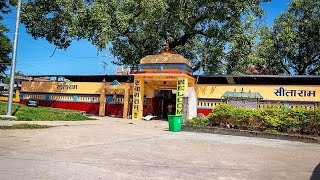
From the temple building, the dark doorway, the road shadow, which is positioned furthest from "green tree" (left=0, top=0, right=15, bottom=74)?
the road shadow

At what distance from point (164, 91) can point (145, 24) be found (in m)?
5.71

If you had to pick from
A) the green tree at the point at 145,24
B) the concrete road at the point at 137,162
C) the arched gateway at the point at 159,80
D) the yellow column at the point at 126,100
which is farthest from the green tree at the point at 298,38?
the concrete road at the point at 137,162

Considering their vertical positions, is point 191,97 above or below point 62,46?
below

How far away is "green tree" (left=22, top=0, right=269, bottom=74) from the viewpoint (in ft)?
67.8

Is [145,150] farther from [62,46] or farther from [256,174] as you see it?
[62,46]

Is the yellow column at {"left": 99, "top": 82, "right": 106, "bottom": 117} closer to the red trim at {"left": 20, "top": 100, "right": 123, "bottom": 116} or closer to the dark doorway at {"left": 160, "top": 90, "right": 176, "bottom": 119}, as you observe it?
the red trim at {"left": 20, "top": 100, "right": 123, "bottom": 116}

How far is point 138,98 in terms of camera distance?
73.3 ft

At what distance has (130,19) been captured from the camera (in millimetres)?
22078

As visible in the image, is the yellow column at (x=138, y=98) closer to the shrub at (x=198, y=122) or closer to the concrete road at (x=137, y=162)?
the shrub at (x=198, y=122)

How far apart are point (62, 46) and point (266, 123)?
18.5m

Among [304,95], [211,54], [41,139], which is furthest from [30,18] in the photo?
[304,95]

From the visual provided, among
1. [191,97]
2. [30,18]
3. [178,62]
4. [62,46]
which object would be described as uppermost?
[30,18]

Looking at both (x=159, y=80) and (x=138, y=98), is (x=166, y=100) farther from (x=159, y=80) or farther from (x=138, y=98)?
(x=138, y=98)

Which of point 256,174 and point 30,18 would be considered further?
point 30,18
